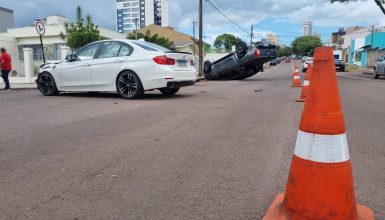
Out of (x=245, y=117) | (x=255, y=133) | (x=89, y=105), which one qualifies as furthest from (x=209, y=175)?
(x=89, y=105)

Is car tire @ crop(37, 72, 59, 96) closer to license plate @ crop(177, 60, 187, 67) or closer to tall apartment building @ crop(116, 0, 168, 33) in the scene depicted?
license plate @ crop(177, 60, 187, 67)

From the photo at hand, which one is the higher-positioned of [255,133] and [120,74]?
[120,74]

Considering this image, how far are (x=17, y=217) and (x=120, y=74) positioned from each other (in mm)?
7512

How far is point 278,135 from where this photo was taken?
5.80 meters

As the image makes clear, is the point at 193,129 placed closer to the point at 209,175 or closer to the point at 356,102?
the point at 209,175

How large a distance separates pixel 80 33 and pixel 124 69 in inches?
1078

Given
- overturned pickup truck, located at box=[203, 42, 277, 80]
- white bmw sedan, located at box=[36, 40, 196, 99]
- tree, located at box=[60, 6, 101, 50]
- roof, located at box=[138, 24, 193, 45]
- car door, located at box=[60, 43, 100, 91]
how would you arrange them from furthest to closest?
roof, located at box=[138, 24, 193, 45]
tree, located at box=[60, 6, 101, 50]
overturned pickup truck, located at box=[203, 42, 277, 80]
car door, located at box=[60, 43, 100, 91]
white bmw sedan, located at box=[36, 40, 196, 99]

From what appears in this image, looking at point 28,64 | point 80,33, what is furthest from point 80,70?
point 80,33

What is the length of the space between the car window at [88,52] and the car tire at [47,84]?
4.28 ft

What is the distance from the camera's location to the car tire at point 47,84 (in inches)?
458

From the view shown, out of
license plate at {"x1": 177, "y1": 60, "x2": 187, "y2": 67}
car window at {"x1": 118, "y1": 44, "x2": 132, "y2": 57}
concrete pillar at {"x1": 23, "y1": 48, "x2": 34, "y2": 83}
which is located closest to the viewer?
car window at {"x1": 118, "y1": 44, "x2": 132, "y2": 57}

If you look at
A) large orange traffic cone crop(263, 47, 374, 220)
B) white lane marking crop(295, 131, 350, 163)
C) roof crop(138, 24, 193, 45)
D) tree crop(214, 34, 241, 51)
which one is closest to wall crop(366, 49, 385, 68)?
roof crop(138, 24, 193, 45)

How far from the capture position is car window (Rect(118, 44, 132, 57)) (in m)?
10.2

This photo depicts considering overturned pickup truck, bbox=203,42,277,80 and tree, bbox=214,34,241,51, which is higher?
tree, bbox=214,34,241,51
